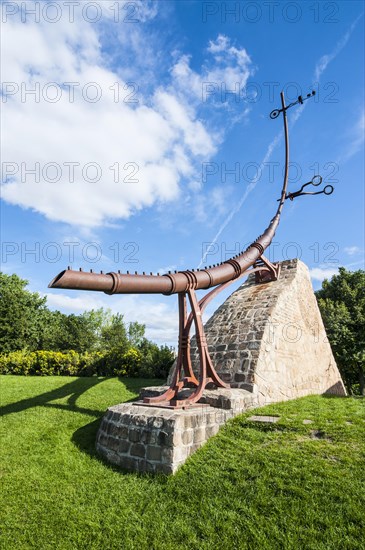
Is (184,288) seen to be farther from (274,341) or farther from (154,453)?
(274,341)

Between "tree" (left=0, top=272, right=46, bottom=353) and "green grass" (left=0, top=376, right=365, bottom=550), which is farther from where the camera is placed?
"tree" (left=0, top=272, right=46, bottom=353)

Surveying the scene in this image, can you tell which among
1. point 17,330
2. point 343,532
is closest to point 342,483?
point 343,532

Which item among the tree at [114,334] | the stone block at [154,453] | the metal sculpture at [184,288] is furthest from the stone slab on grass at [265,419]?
the tree at [114,334]

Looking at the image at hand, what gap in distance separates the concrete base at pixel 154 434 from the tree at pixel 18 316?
22.0 metres

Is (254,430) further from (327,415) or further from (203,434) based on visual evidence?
(327,415)

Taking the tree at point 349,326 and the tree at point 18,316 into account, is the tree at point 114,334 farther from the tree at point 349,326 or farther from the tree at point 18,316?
the tree at point 349,326

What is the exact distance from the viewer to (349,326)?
55.7 feet

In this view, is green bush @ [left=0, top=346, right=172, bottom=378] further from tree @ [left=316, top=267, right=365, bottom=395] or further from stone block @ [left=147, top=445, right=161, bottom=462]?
Result: stone block @ [left=147, top=445, right=161, bottom=462]

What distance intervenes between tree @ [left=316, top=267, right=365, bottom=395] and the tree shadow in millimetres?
11705

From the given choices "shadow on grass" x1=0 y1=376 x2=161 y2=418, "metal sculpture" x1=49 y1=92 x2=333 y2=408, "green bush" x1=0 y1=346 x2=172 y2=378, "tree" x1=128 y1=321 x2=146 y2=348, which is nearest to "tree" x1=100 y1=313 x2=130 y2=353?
"tree" x1=128 y1=321 x2=146 y2=348

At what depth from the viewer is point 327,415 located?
245 inches

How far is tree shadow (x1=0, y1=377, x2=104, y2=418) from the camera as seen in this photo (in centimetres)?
796

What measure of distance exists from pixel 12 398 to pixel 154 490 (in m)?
6.38

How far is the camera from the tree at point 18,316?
26.6m
